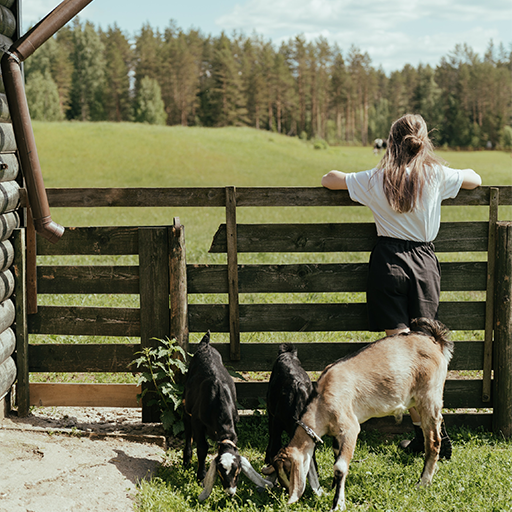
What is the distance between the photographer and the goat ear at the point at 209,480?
3622 millimetres

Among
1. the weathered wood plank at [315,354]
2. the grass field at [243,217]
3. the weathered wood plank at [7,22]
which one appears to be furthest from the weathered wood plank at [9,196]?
the grass field at [243,217]

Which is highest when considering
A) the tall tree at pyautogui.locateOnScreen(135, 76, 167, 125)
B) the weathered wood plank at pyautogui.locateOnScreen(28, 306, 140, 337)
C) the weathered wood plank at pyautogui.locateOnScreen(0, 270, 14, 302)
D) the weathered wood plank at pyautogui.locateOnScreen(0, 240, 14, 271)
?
the tall tree at pyautogui.locateOnScreen(135, 76, 167, 125)

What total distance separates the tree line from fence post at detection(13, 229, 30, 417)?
74.2 m

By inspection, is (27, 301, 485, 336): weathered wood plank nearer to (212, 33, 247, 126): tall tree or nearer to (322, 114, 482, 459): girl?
(322, 114, 482, 459): girl

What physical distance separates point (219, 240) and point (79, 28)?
94.5 m

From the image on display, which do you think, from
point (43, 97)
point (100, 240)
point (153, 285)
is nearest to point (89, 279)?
point (100, 240)

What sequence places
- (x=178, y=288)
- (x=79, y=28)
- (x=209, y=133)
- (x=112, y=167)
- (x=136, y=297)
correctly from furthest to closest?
(x=79, y=28) → (x=209, y=133) → (x=112, y=167) → (x=136, y=297) → (x=178, y=288)

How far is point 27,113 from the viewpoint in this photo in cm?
417

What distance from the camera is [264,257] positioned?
11.6m

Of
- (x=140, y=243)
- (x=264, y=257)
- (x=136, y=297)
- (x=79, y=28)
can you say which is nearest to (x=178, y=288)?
(x=140, y=243)

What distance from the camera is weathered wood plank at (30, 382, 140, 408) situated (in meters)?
4.99

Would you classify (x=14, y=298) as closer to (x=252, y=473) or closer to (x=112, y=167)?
(x=252, y=473)

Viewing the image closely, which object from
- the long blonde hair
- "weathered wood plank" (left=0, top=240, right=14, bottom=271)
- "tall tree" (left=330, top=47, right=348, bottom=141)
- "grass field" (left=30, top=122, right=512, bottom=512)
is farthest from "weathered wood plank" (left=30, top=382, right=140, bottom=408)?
"tall tree" (left=330, top=47, right=348, bottom=141)

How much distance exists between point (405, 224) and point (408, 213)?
0.31ft
